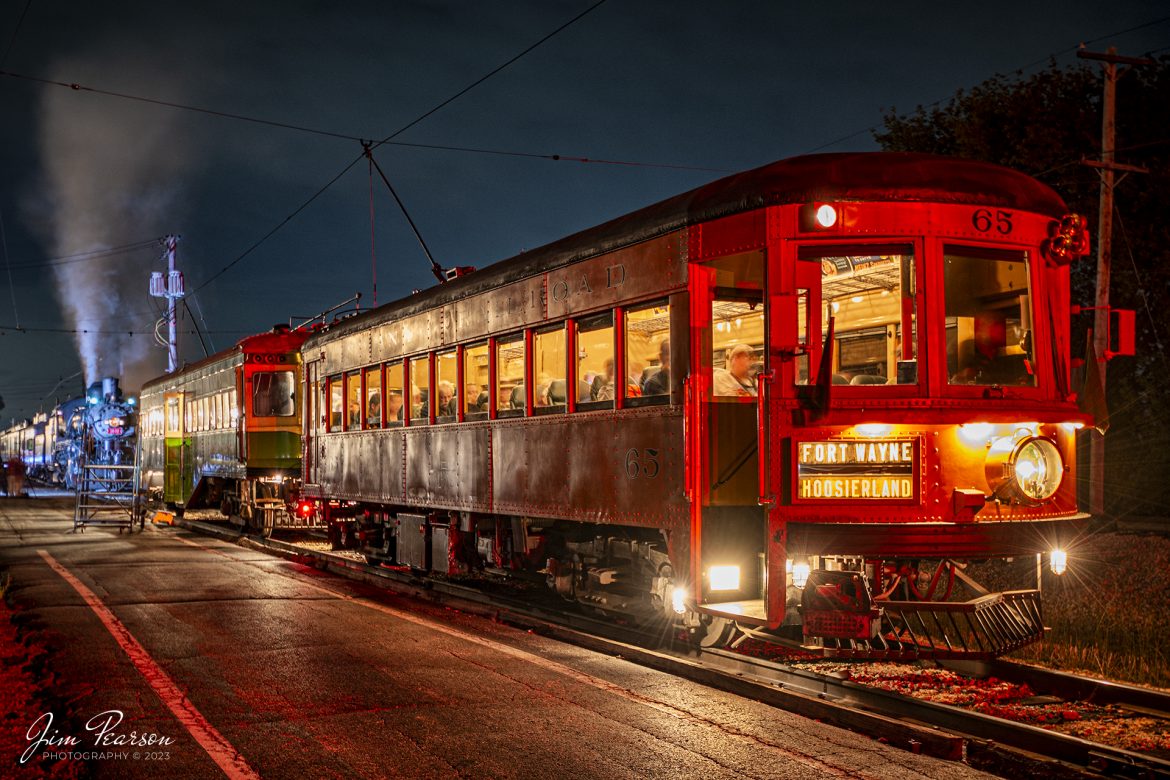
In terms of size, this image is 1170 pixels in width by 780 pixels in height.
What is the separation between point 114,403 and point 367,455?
3668cm

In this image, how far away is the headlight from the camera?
6.95 metres

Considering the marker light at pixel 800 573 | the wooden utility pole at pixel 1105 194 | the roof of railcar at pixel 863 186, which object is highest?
the wooden utility pole at pixel 1105 194

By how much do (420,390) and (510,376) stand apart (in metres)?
2.60

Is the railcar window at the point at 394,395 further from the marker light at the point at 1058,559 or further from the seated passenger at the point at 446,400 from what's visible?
the marker light at the point at 1058,559

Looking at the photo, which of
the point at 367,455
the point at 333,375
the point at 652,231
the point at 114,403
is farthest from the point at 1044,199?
the point at 114,403

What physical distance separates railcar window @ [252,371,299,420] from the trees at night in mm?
14782

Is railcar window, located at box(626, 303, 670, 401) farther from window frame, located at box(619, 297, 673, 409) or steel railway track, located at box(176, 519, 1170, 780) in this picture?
steel railway track, located at box(176, 519, 1170, 780)

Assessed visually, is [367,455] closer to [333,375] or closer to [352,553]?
[333,375]

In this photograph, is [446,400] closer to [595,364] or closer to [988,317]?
[595,364]

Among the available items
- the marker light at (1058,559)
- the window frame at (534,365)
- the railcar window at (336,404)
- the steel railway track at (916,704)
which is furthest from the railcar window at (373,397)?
the marker light at (1058,559)

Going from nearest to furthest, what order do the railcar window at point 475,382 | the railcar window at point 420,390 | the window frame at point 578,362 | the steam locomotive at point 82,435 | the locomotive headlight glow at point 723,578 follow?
1. the locomotive headlight glow at point 723,578
2. the window frame at point 578,362
3. the railcar window at point 475,382
4. the railcar window at point 420,390
5. the steam locomotive at point 82,435

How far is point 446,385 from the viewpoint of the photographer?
12.3 metres

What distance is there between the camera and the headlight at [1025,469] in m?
6.95

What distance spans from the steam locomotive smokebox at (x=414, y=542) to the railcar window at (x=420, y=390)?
1260 millimetres
